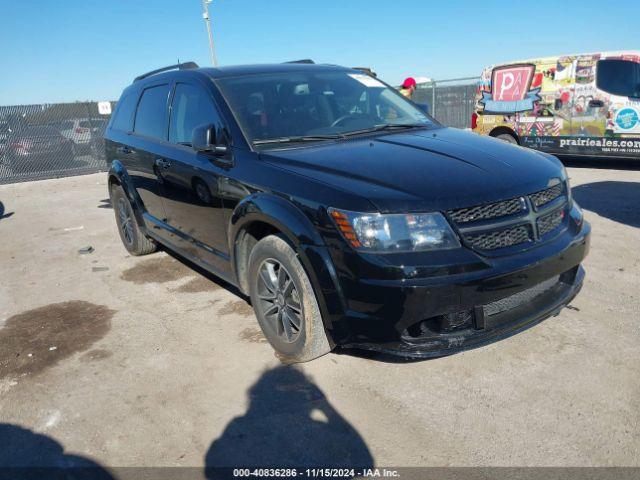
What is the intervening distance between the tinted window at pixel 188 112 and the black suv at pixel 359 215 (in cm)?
2

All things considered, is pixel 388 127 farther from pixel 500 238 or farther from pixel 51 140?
pixel 51 140

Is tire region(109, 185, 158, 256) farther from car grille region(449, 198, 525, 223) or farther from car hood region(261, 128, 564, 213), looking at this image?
car grille region(449, 198, 525, 223)

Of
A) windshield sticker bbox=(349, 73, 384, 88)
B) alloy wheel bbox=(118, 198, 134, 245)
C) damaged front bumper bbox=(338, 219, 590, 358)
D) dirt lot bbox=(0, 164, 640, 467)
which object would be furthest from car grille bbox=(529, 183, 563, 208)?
alloy wheel bbox=(118, 198, 134, 245)

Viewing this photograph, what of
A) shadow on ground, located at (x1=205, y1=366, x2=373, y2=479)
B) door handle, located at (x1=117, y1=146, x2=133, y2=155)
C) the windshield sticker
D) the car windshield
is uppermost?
the windshield sticker

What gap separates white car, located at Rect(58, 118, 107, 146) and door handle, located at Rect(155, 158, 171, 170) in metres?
12.4

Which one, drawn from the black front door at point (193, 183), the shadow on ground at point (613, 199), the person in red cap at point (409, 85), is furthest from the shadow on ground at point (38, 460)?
the person in red cap at point (409, 85)

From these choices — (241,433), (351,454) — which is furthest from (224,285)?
(351,454)

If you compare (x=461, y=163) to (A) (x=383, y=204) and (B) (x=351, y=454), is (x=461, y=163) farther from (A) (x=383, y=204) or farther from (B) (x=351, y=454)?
(B) (x=351, y=454)

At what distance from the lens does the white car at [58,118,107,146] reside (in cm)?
1478

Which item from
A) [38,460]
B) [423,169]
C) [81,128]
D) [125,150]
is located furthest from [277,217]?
[81,128]

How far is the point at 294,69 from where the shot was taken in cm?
400

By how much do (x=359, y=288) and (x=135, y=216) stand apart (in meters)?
3.58

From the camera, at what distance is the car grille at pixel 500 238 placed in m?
2.44

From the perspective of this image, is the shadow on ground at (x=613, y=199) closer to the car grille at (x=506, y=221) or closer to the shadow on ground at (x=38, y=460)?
the car grille at (x=506, y=221)
